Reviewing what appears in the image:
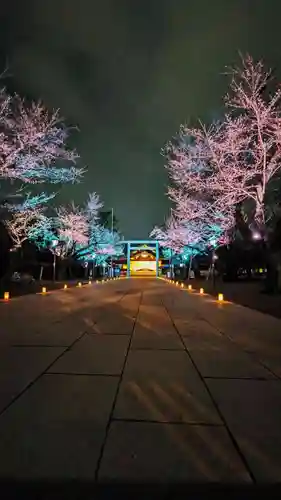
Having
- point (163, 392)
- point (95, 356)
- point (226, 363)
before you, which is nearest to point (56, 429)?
point (163, 392)

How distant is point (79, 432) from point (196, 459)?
1.38m

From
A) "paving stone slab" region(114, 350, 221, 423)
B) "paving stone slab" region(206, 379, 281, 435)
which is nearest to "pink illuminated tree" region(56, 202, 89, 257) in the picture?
"paving stone slab" region(114, 350, 221, 423)

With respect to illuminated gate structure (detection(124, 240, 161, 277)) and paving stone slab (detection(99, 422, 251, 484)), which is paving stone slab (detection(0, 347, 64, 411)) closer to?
paving stone slab (detection(99, 422, 251, 484))

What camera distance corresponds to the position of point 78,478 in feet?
13.9

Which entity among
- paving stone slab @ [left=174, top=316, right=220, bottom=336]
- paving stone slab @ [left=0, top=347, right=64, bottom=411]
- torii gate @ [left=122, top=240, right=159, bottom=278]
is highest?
torii gate @ [left=122, top=240, right=159, bottom=278]

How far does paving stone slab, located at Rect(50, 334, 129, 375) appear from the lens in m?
8.70

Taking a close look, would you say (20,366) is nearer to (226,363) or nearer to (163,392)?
(163,392)

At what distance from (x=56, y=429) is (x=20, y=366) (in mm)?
3646

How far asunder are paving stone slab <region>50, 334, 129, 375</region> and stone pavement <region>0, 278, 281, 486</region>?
0.02 metres

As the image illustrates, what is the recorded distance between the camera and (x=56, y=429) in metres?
5.46

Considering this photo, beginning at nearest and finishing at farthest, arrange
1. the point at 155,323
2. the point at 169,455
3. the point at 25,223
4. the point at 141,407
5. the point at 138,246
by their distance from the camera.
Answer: the point at 169,455
the point at 141,407
the point at 155,323
the point at 25,223
the point at 138,246

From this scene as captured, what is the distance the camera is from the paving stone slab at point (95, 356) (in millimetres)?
8703

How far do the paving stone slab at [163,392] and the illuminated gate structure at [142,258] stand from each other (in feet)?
568

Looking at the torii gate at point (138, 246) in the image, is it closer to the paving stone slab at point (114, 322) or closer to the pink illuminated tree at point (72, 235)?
the pink illuminated tree at point (72, 235)
